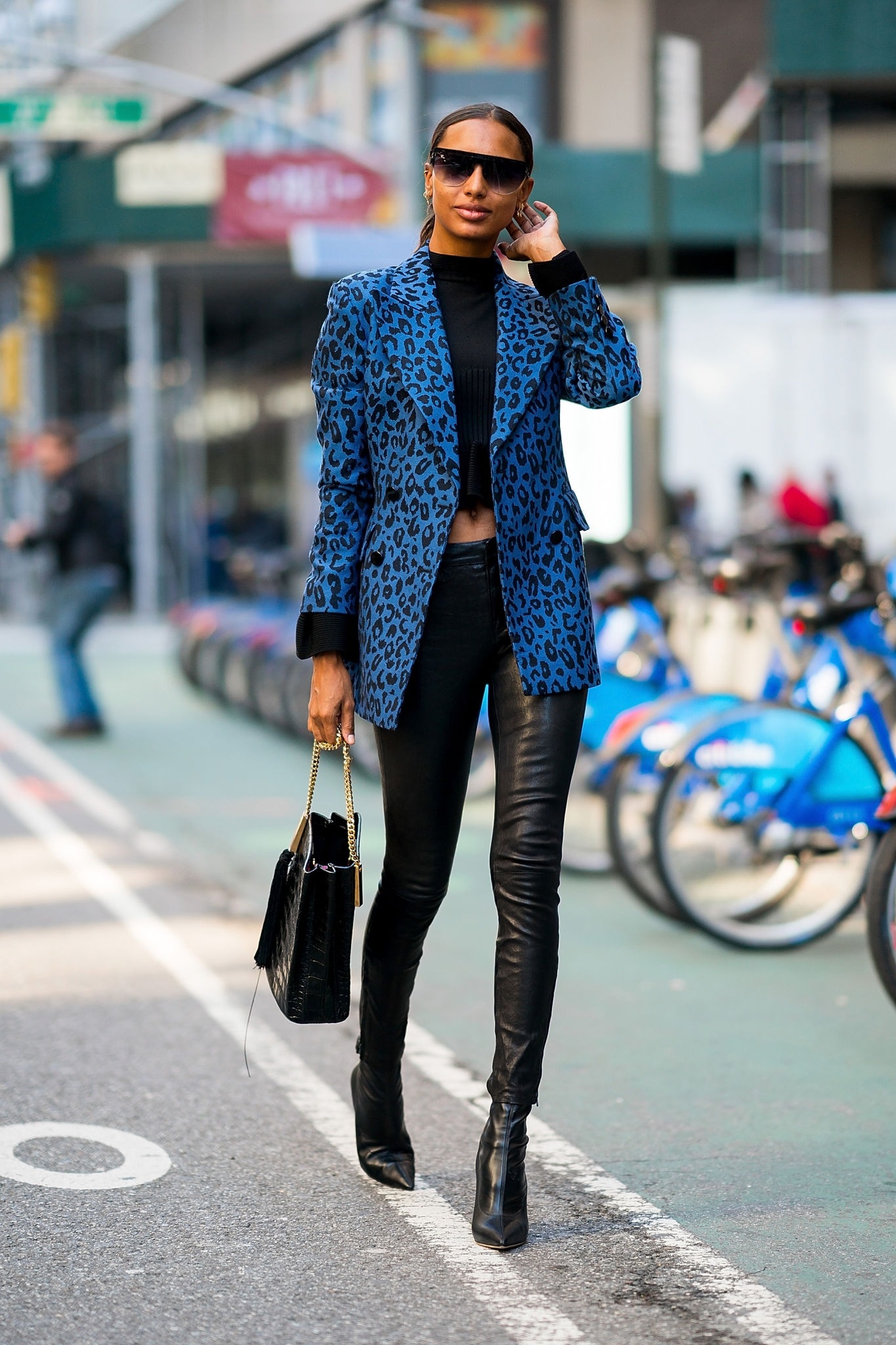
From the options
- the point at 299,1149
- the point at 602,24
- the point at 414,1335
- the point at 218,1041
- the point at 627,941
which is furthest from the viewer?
the point at 602,24

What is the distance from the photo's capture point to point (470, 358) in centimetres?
384

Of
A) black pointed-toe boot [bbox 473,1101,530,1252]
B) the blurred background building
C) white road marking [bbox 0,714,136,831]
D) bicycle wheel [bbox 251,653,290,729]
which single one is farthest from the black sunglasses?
the blurred background building

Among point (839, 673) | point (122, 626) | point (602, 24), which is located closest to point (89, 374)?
point (122, 626)

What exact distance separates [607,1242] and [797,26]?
25.6 m

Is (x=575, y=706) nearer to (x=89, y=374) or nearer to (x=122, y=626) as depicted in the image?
(x=122, y=626)

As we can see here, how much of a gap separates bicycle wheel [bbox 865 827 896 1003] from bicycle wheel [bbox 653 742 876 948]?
1.36 meters

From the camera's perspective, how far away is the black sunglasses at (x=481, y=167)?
12.5 feet

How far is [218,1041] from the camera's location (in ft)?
17.9

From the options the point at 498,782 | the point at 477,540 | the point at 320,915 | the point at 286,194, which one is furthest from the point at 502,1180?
the point at 286,194

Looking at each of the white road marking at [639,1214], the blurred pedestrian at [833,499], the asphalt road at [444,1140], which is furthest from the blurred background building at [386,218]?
the white road marking at [639,1214]

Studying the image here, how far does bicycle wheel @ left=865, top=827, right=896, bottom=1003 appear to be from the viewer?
16.8 ft

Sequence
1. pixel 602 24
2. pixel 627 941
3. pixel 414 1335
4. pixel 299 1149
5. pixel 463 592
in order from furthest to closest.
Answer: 1. pixel 602 24
2. pixel 627 941
3. pixel 299 1149
4. pixel 463 592
5. pixel 414 1335

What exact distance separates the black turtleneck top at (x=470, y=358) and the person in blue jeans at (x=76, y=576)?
31.5ft

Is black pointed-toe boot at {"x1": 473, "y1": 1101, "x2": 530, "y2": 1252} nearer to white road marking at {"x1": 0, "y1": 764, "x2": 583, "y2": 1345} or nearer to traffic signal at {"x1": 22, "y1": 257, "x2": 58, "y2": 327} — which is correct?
white road marking at {"x1": 0, "y1": 764, "x2": 583, "y2": 1345}
